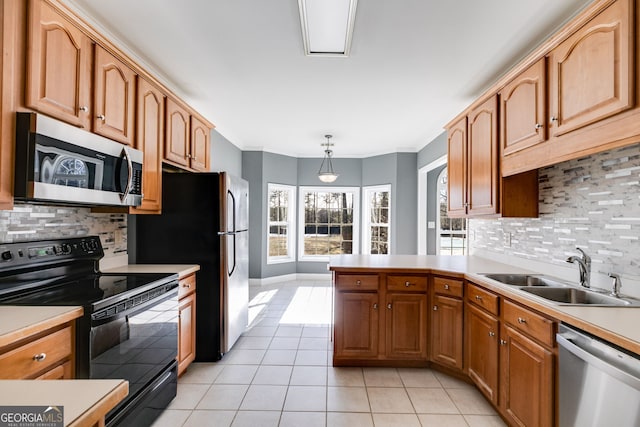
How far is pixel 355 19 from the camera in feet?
6.95

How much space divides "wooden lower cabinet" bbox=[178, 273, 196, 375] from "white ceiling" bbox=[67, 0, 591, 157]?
6.01 feet

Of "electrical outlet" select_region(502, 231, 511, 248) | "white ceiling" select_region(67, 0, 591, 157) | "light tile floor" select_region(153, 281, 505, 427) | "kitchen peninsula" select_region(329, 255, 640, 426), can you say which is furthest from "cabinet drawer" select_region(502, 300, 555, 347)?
"white ceiling" select_region(67, 0, 591, 157)

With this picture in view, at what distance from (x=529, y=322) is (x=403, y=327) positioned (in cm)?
120

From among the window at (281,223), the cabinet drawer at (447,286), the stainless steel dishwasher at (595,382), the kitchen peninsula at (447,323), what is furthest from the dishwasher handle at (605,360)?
the window at (281,223)

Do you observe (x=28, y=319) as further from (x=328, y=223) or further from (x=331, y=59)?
(x=328, y=223)

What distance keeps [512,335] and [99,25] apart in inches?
130

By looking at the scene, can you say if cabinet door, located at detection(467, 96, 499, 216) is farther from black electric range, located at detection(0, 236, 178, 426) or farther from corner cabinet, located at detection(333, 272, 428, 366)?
black electric range, located at detection(0, 236, 178, 426)

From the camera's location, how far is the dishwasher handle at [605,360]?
1.18 metres

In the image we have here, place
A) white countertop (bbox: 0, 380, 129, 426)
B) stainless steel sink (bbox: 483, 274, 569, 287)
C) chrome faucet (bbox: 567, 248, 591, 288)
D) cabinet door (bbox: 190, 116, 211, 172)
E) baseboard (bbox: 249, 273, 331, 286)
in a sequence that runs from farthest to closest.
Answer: baseboard (bbox: 249, 273, 331, 286) → cabinet door (bbox: 190, 116, 211, 172) → stainless steel sink (bbox: 483, 274, 569, 287) → chrome faucet (bbox: 567, 248, 591, 288) → white countertop (bbox: 0, 380, 129, 426)

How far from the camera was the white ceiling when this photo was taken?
6.64ft

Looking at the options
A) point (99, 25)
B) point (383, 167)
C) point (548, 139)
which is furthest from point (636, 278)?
point (383, 167)

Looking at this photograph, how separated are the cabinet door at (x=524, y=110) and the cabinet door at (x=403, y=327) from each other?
1436mm

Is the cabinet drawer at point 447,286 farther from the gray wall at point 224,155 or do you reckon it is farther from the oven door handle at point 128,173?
the gray wall at point 224,155

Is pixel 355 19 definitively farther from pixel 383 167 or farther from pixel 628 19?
pixel 383 167
